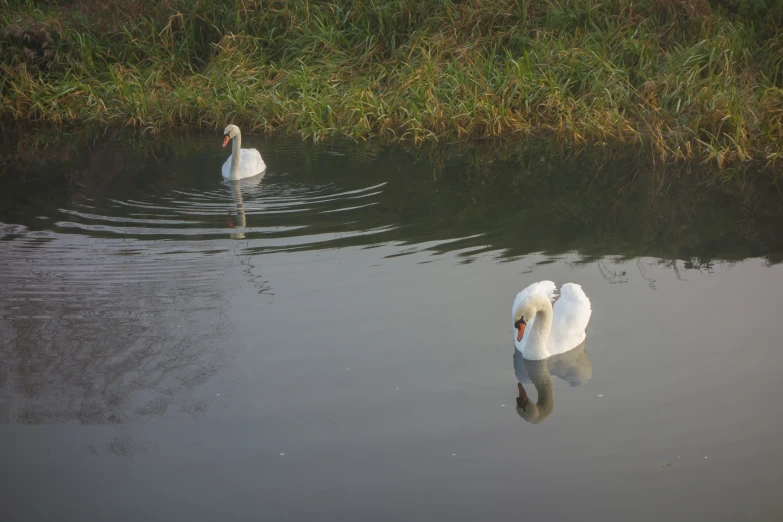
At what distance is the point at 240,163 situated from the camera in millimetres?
11023

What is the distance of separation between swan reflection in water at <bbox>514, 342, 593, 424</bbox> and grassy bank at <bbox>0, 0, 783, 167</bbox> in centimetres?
616

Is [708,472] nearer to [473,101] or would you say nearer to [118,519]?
[118,519]

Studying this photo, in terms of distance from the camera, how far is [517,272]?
783cm

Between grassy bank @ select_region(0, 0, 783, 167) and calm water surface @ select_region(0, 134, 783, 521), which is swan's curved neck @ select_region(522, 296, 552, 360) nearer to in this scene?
calm water surface @ select_region(0, 134, 783, 521)

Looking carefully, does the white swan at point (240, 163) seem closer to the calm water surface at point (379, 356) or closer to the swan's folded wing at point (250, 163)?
the swan's folded wing at point (250, 163)

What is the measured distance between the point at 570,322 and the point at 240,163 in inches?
225

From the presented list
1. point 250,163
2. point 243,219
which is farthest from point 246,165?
point 243,219

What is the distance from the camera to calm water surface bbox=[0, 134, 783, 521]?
4.77 meters

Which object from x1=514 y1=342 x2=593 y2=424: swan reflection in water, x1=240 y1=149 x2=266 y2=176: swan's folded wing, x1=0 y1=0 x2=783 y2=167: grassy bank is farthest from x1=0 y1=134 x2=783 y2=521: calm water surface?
x1=0 y1=0 x2=783 y2=167: grassy bank

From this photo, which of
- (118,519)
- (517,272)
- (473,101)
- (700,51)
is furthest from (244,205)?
(700,51)

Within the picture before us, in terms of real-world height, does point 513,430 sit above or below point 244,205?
below

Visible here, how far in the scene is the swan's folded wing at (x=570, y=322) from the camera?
20.7 ft

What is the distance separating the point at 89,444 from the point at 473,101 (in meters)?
9.36

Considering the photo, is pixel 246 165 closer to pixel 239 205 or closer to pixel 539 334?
pixel 239 205
